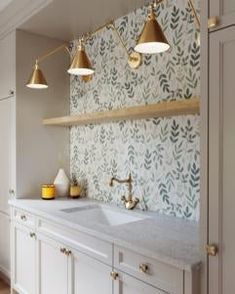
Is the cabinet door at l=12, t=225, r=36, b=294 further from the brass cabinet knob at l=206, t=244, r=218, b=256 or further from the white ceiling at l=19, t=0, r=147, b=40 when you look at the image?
the white ceiling at l=19, t=0, r=147, b=40

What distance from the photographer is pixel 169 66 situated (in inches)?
85.2

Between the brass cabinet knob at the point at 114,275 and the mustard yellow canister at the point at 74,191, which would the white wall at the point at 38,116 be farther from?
the brass cabinet knob at the point at 114,275

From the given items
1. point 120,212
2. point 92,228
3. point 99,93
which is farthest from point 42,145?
point 92,228

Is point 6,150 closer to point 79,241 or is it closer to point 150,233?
point 79,241

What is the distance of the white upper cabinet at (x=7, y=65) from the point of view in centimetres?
287

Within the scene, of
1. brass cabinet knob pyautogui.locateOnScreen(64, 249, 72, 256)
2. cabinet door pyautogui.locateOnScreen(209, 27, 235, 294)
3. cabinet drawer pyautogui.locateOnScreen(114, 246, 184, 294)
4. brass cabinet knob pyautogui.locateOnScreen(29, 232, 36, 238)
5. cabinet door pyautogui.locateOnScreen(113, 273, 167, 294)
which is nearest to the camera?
cabinet door pyautogui.locateOnScreen(209, 27, 235, 294)

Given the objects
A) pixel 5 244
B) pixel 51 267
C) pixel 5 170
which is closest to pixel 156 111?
pixel 51 267

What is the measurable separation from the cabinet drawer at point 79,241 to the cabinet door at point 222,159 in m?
0.62

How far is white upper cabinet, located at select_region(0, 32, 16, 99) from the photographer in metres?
2.87

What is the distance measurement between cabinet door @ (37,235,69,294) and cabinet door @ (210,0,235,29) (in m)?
1.61

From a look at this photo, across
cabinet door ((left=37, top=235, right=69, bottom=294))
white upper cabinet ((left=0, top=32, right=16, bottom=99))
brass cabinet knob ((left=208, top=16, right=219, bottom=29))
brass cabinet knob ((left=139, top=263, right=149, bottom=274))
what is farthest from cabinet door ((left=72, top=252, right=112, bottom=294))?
white upper cabinet ((left=0, top=32, right=16, bottom=99))

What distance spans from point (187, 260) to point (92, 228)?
660mm

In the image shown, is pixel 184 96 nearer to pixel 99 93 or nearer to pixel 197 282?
pixel 99 93

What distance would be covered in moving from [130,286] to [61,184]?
1.52 metres
